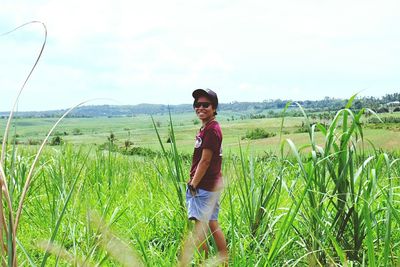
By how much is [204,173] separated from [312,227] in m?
0.69

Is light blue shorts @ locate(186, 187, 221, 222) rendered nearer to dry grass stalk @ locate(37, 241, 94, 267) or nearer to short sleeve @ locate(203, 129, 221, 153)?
short sleeve @ locate(203, 129, 221, 153)

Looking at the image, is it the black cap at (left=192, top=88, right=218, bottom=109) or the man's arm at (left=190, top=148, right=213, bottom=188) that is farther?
the black cap at (left=192, top=88, right=218, bottom=109)

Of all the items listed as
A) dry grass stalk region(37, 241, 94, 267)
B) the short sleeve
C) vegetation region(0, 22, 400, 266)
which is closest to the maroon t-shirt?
the short sleeve

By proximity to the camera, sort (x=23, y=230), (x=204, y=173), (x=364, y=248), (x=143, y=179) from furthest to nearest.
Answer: (x=143, y=179) → (x=23, y=230) → (x=204, y=173) → (x=364, y=248)

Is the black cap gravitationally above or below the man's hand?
above

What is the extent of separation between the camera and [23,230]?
125 inches

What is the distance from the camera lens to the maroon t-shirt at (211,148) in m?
2.67

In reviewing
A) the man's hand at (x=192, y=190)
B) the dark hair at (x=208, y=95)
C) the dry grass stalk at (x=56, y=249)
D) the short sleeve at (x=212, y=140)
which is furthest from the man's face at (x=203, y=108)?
the dry grass stalk at (x=56, y=249)

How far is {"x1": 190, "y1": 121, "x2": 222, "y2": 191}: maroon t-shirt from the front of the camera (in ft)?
8.75

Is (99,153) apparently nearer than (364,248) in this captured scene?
No

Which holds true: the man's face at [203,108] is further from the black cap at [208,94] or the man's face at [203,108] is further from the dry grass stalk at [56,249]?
the dry grass stalk at [56,249]

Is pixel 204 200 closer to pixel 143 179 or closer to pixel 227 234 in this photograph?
pixel 227 234

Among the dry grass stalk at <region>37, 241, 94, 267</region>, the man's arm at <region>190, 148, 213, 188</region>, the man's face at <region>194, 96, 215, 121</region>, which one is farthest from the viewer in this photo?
the man's face at <region>194, 96, 215, 121</region>

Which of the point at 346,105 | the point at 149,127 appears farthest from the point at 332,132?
the point at 149,127
